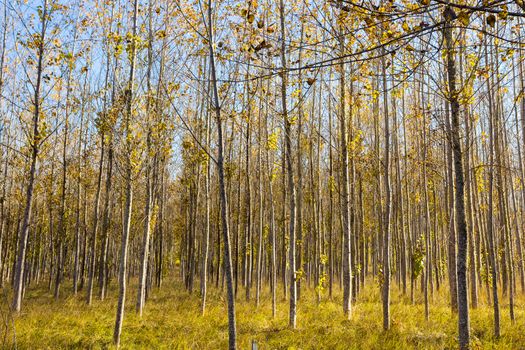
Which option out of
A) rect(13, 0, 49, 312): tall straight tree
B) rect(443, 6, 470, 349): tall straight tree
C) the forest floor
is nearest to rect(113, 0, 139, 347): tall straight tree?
the forest floor

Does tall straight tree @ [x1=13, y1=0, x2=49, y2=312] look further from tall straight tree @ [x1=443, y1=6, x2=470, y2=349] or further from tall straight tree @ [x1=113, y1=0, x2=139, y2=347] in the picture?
tall straight tree @ [x1=443, y1=6, x2=470, y2=349]

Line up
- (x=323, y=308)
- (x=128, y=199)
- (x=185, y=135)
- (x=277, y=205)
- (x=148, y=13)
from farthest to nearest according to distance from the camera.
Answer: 1. (x=277, y=205)
2. (x=185, y=135)
3. (x=323, y=308)
4. (x=148, y=13)
5. (x=128, y=199)

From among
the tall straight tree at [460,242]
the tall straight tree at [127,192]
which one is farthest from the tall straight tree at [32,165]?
the tall straight tree at [460,242]

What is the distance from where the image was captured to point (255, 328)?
8680 mm

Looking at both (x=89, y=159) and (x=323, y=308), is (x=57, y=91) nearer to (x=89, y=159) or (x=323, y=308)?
(x=89, y=159)

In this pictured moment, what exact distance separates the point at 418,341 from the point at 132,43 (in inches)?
324

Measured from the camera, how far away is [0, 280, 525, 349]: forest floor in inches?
290

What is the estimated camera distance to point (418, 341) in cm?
766

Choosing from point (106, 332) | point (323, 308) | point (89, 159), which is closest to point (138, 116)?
point (106, 332)

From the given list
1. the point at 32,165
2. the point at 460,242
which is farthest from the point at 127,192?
the point at 460,242

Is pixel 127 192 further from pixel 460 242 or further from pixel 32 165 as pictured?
pixel 460 242

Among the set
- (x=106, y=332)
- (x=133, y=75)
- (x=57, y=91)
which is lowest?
(x=106, y=332)

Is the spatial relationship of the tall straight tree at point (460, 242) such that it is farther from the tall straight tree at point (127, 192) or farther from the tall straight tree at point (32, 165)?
the tall straight tree at point (32, 165)

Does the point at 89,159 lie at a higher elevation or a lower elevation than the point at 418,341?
A: higher
